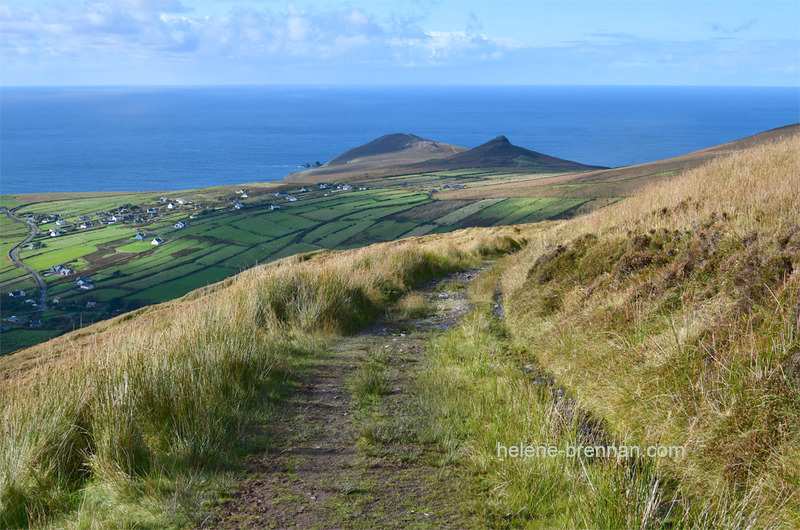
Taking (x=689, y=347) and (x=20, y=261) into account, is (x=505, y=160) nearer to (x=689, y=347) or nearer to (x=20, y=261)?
(x=20, y=261)

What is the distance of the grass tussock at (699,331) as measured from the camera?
3.52m

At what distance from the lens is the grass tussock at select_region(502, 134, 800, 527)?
3520 millimetres

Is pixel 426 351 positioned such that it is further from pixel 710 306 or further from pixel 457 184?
pixel 457 184

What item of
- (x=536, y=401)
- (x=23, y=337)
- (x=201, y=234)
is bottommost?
(x=23, y=337)

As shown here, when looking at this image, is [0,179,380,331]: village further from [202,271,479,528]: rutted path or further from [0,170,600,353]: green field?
[202,271,479,528]: rutted path

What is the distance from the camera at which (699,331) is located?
4934 mm

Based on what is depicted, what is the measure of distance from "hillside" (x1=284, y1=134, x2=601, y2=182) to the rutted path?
110159mm

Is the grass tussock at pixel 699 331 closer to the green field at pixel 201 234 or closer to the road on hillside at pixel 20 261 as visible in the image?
the green field at pixel 201 234

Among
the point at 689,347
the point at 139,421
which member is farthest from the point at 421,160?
the point at 139,421

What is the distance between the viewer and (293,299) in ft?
29.9

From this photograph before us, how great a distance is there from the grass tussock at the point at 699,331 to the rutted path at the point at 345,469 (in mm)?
1793

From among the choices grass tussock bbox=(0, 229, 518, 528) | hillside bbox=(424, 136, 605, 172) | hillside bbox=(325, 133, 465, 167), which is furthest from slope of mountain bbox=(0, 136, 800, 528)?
hillside bbox=(325, 133, 465, 167)

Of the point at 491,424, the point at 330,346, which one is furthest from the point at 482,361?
the point at 330,346

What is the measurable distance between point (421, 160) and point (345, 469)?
480ft
